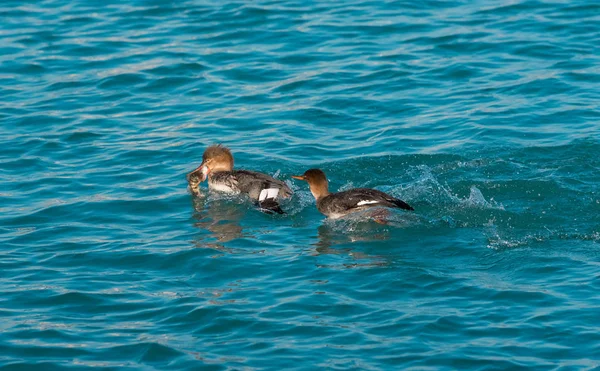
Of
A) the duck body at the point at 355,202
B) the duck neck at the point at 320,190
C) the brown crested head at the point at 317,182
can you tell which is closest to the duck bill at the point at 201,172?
the brown crested head at the point at 317,182

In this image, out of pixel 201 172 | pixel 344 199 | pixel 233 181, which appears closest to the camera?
pixel 344 199

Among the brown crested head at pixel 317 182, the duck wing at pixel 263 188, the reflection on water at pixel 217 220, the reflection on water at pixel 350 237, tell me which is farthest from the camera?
the duck wing at pixel 263 188

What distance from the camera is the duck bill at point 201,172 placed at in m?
13.1

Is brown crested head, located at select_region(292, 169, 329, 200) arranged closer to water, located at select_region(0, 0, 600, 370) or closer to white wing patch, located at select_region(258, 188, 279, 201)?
water, located at select_region(0, 0, 600, 370)

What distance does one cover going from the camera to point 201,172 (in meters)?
13.2

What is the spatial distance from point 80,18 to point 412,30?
6.70m

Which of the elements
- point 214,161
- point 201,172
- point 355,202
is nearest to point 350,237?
point 355,202

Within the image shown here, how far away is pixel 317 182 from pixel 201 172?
5.90 feet

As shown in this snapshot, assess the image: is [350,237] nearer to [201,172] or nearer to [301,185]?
[301,185]

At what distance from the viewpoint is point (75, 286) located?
403 inches

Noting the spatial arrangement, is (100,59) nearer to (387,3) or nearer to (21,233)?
(387,3)

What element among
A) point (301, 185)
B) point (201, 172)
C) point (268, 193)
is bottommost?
point (301, 185)

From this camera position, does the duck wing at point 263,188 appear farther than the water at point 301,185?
Yes

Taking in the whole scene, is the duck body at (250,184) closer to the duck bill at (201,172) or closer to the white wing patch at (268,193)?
the white wing patch at (268,193)
